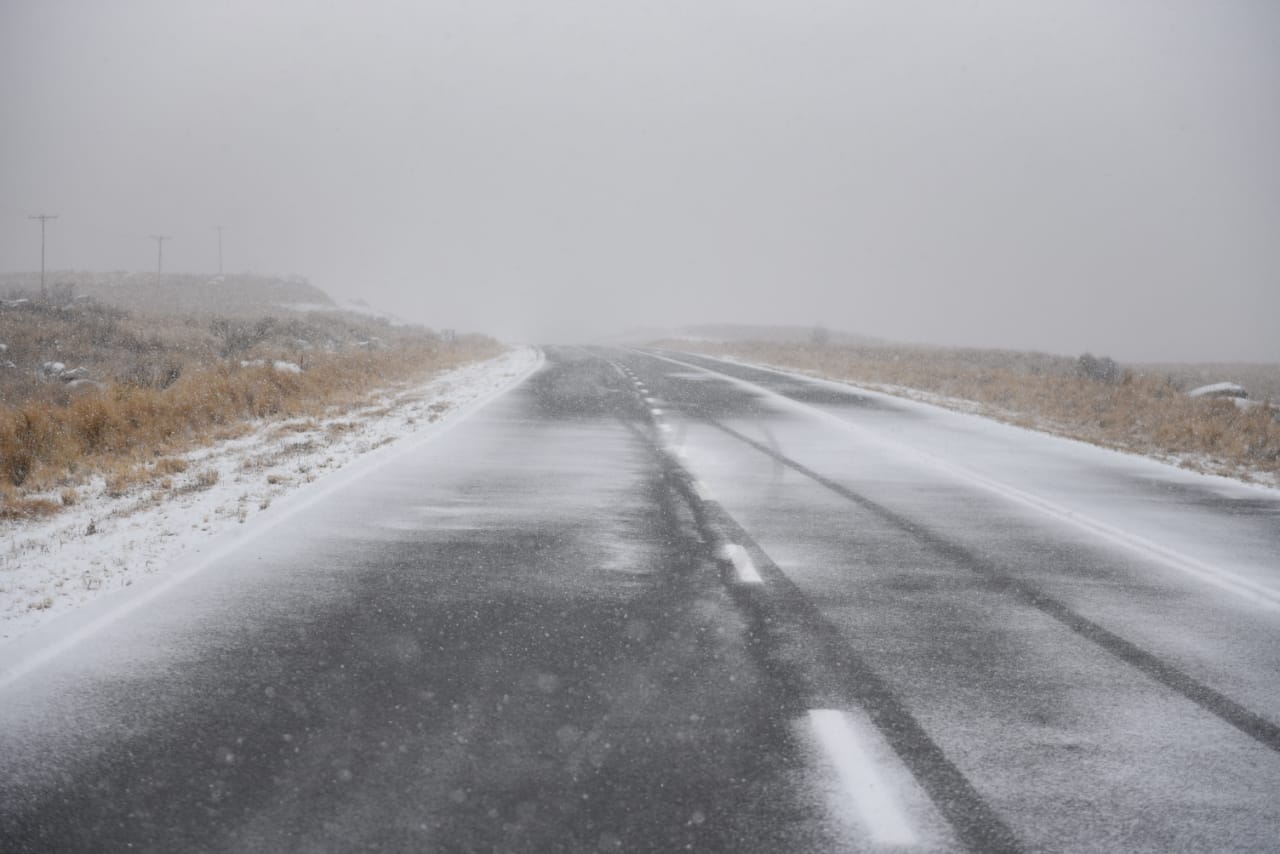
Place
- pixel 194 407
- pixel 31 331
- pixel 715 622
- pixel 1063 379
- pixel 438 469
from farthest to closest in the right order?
pixel 1063 379, pixel 31 331, pixel 194 407, pixel 438 469, pixel 715 622

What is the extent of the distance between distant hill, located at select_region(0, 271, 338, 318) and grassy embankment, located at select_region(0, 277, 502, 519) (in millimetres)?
22163

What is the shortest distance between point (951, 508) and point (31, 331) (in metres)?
28.1

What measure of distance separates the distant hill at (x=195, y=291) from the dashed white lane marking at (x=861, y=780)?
5915 cm

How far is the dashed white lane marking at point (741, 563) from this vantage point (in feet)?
19.7

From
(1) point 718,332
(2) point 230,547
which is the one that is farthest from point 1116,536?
(1) point 718,332

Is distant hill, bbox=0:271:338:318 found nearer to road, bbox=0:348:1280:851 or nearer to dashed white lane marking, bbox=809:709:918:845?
road, bbox=0:348:1280:851

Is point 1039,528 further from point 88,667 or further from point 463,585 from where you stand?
point 88,667

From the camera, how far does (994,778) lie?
11.0ft

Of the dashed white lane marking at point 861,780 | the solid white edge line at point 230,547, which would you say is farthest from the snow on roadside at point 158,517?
the dashed white lane marking at point 861,780

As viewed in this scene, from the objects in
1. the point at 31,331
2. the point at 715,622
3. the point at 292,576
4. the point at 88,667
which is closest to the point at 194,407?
the point at 292,576

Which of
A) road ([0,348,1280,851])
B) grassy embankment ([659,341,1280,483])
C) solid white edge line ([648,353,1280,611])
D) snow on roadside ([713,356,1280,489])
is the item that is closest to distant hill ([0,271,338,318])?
grassy embankment ([659,341,1280,483])

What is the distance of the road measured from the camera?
304 cm

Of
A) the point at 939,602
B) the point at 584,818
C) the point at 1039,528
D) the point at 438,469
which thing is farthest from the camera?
the point at 438,469

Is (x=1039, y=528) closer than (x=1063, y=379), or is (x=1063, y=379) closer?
(x=1039, y=528)
